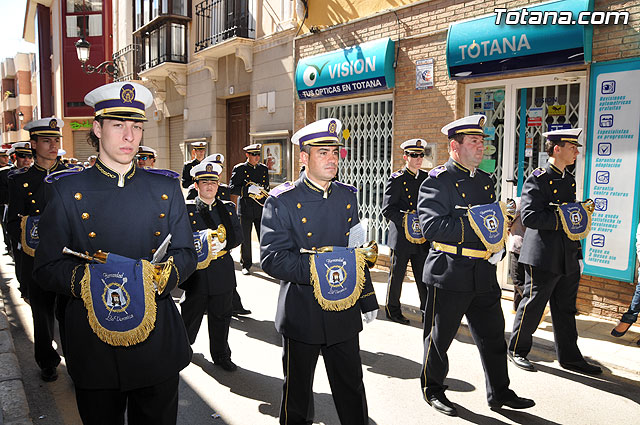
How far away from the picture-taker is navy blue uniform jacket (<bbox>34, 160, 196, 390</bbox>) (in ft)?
8.32

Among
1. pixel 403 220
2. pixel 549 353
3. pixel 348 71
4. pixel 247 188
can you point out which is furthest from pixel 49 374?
pixel 348 71

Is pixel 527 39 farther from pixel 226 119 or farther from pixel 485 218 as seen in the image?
pixel 226 119

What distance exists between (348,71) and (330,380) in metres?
7.42

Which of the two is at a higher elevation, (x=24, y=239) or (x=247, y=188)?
(x=247, y=188)

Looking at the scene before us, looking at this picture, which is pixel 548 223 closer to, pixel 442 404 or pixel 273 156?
pixel 442 404

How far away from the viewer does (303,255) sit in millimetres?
3225

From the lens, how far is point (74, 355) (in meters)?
2.59

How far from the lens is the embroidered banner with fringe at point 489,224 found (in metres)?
4.00

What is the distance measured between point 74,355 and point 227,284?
2.56 meters

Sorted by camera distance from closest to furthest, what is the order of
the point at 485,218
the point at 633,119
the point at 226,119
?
the point at 485,218, the point at 633,119, the point at 226,119

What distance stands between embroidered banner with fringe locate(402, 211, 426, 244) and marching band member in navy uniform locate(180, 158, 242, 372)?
7.36 feet

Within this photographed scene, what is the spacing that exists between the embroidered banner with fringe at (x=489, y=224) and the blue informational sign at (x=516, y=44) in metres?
3.63

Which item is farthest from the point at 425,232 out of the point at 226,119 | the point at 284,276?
the point at 226,119

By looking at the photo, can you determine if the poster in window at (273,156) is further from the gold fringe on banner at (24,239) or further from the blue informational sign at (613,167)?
the gold fringe on banner at (24,239)
